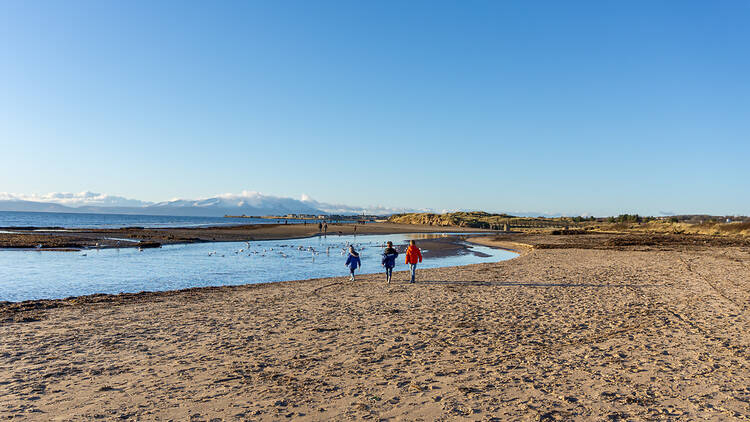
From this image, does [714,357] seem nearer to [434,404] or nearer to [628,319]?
[628,319]

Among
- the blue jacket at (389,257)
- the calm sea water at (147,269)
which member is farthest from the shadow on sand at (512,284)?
the calm sea water at (147,269)

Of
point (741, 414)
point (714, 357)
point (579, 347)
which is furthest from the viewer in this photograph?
point (579, 347)

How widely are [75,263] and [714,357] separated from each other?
1202 inches

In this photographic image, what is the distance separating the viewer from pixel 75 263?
83.9ft

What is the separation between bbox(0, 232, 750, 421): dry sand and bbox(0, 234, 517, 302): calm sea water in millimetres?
4317

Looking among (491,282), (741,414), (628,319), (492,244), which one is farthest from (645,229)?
(741,414)

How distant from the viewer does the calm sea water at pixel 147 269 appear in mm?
17744

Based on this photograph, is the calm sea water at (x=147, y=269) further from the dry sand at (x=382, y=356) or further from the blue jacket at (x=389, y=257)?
the dry sand at (x=382, y=356)

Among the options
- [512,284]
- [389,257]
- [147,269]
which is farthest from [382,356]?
[147,269]

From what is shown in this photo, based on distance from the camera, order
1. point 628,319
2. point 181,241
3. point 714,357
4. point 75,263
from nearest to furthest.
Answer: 1. point 714,357
2. point 628,319
3. point 75,263
4. point 181,241

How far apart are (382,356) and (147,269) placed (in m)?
20.3

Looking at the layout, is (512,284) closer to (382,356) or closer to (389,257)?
(389,257)

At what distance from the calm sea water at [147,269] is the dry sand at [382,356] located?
4.32m

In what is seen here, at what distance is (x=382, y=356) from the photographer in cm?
805
